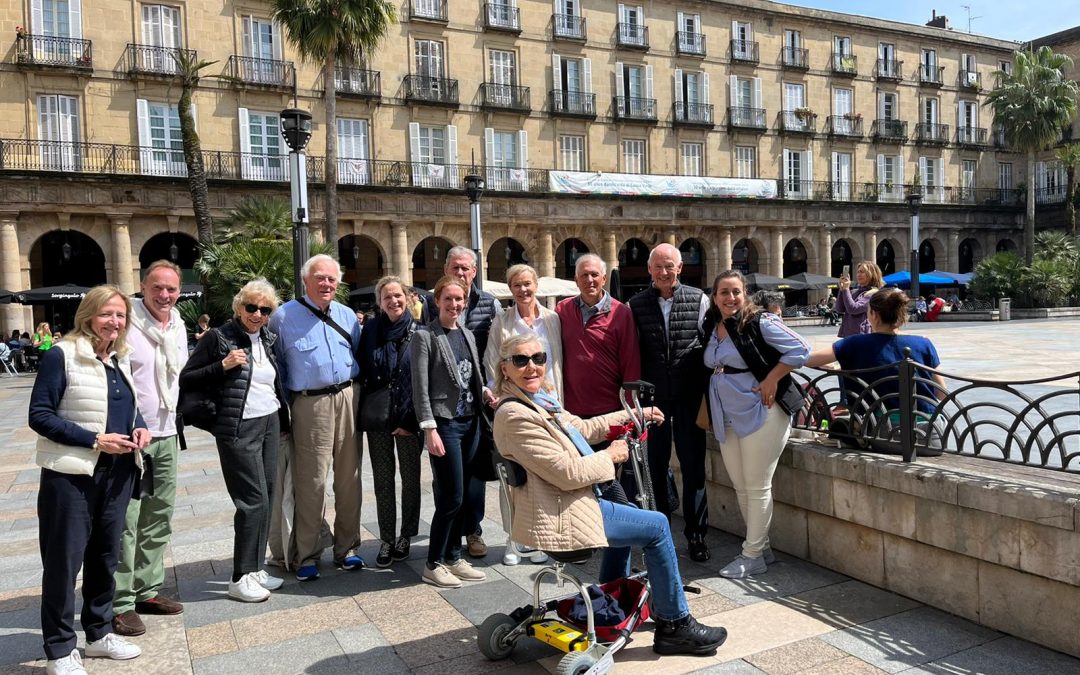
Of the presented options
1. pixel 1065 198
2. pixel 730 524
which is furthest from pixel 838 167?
pixel 730 524

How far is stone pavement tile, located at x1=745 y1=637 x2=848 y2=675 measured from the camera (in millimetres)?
3633

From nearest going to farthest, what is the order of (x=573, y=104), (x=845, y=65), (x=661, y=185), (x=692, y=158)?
(x=573, y=104), (x=661, y=185), (x=692, y=158), (x=845, y=65)

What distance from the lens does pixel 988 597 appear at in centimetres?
403

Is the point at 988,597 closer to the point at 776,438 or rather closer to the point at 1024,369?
the point at 776,438

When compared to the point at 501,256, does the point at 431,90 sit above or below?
above

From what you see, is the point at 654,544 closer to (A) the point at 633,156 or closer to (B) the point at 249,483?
(B) the point at 249,483

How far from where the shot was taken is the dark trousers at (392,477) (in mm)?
5191

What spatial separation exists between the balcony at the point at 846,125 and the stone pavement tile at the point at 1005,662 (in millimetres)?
37539

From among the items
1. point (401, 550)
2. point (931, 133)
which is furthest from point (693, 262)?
point (401, 550)

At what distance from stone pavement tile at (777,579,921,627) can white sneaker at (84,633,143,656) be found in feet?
11.2

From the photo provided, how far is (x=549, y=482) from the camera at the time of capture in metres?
3.39

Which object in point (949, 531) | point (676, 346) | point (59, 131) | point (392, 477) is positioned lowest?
point (949, 531)

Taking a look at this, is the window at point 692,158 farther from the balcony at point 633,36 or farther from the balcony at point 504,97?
the balcony at point 504,97

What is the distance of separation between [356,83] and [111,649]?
2680 cm
